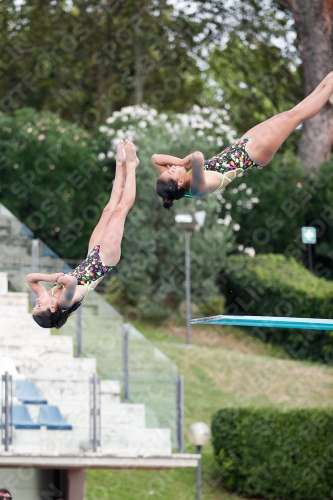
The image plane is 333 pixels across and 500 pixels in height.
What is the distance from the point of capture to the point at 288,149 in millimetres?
30188

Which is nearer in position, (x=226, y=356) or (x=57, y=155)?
(x=226, y=356)

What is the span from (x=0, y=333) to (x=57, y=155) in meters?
8.05

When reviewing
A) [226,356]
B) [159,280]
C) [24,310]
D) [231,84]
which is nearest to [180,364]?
[226,356]

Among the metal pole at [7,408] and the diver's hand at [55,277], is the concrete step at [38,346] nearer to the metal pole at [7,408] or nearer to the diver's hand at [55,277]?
the metal pole at [7,408]

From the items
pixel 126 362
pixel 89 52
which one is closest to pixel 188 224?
pixel 126 362

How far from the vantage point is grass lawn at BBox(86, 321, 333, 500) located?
15688 millimetres

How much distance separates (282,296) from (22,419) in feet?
31.6

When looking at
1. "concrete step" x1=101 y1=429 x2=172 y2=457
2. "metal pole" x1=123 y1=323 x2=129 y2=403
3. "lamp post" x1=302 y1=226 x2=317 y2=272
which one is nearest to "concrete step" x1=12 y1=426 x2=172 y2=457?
"concrete step" x1=101 y1=429 x2=172 y2=457

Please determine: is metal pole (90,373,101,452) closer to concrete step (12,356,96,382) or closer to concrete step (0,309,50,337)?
concrete step (12,356,96,382)

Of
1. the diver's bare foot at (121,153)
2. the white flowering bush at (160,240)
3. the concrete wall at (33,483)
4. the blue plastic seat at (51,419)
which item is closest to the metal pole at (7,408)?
the blue plastic seat at (51,419)

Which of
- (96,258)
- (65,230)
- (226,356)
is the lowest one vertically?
(226,356)

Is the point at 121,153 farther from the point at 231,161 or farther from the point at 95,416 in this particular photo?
the point at 95,416

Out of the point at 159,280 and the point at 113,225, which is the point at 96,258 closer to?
the point at 113,225

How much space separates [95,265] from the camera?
8328 mm
